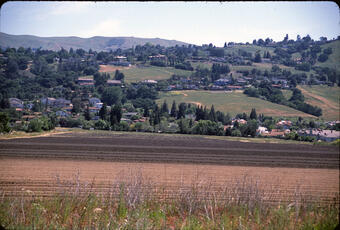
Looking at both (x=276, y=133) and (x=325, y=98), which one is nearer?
(x=276, y=133)

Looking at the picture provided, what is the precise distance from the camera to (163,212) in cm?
598

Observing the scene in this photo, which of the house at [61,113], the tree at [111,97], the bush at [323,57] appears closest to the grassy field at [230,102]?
the tree at [111,97]

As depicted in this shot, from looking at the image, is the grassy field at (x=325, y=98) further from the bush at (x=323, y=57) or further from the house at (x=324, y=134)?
the bush at (x=323, y=57)

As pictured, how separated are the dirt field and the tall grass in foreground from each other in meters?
1.53

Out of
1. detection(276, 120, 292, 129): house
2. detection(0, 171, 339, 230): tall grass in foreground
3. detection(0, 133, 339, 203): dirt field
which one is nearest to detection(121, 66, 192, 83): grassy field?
detection(276, 120, 292, 129): house

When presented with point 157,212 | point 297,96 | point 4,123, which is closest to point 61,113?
point 4,123

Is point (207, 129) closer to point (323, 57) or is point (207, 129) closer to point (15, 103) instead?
point (15, 103)

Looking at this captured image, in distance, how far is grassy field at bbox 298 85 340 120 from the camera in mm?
32513

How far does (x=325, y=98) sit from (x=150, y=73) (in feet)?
126

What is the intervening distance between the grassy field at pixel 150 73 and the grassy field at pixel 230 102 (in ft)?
38.0

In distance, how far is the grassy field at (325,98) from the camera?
107 feet

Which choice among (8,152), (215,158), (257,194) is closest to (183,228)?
(257,194)

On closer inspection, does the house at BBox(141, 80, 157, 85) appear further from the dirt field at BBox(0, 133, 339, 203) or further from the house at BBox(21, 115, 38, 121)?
the dirt field at BBox(0, 133, 339, 203)

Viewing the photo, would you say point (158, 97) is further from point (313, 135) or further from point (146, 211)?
point (146, 211)
